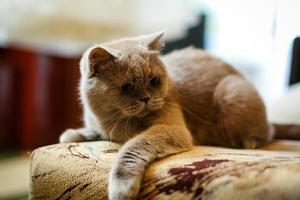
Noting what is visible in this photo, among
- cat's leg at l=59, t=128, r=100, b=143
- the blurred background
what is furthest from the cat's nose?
the blurred background

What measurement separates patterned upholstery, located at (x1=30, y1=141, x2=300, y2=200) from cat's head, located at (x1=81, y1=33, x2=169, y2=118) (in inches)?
4.7

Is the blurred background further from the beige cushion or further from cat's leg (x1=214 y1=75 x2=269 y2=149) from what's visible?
cat's leg (x1=214 y1=75 x2=269 y2=149)

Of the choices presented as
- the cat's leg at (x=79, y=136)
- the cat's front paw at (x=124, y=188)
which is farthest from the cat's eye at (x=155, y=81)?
the cat's front paw at (x=124, y=188)

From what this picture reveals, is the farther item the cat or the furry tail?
the furry tail

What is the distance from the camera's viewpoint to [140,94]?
1.06 metres

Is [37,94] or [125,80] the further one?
[37,94]

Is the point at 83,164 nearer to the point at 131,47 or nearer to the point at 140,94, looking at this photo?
the point at 140,94

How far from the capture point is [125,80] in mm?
1048

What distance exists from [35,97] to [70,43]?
440mm

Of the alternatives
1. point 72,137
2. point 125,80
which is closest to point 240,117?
point 125,80

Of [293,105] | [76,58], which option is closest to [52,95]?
[76,58]

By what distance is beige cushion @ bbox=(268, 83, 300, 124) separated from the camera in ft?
5.56

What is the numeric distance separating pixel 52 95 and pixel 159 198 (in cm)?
218

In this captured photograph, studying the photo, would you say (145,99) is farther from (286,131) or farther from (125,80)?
(286,131)
